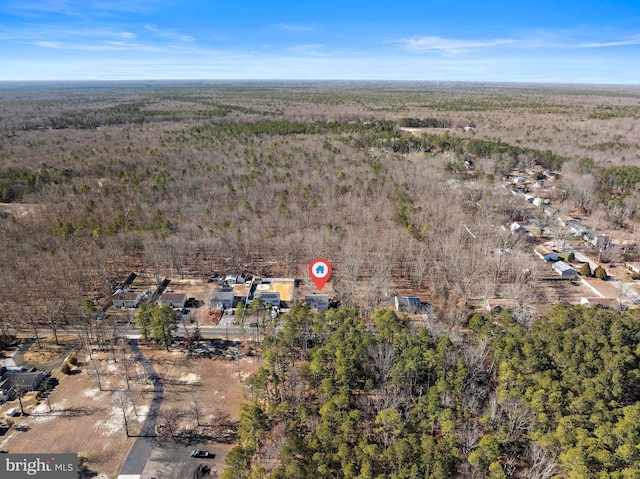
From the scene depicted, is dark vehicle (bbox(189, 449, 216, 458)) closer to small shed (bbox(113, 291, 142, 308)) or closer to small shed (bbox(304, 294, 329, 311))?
small shed (bbox(304, 294, 329, 311))

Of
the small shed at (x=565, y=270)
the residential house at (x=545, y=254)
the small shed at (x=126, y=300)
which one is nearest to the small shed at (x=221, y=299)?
the small shed at (x=126, y=300)

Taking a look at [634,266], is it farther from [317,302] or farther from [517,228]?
[317,302]

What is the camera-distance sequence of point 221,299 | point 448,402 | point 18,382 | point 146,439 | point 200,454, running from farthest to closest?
point 221,299, point 18,382, point 146,439, point 448,402, point 200,454

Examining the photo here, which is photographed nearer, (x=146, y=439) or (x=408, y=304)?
(x=146, y=439)

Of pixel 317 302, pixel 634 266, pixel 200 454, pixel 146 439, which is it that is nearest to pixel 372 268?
pixel 317 302
